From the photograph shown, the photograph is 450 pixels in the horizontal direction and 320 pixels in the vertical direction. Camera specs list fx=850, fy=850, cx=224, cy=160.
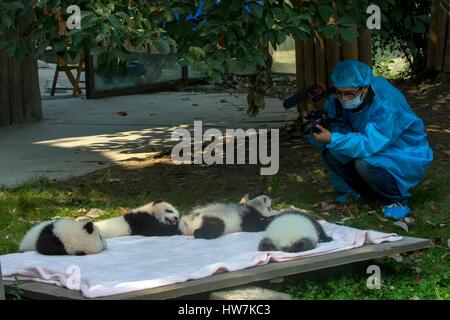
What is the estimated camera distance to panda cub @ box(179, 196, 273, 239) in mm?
5555

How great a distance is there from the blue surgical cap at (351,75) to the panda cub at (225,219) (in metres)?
1.04

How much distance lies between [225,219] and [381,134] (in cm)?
133

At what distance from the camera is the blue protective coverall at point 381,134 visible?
19.8 ft

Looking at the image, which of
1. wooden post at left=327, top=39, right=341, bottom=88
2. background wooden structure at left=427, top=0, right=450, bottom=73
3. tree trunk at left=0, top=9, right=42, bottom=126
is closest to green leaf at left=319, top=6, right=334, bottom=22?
wooden post at left=327, top=39, right=341, bottom=88

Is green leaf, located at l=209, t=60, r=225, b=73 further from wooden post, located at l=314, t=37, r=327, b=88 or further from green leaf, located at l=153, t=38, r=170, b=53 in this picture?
wooden post, located at l=314, t=37, r=327, b=88

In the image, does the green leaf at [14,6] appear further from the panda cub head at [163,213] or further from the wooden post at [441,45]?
the wooden post at [441,45]

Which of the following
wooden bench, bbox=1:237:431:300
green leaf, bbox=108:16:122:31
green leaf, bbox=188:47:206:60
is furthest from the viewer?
green leaf, bbox=188:47:206:60

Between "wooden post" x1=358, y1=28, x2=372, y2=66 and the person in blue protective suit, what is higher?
"wooden post" x1=358, y1=28, x2=372, y2=66

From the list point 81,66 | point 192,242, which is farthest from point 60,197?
point 81,66

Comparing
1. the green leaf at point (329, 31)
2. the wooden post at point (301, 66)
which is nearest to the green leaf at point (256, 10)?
the green leaf at point (329, 31)

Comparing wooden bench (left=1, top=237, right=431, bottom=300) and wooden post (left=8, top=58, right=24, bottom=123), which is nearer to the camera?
wooden bench (left=1, top=237, right=431, bottom=300)

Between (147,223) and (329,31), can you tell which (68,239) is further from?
(329,31)

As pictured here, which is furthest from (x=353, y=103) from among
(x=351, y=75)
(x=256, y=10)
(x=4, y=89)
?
(x=4, y=89)

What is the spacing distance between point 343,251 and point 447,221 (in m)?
1.59
